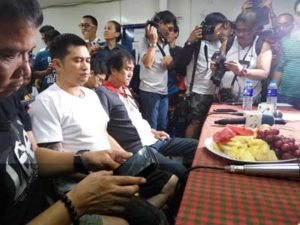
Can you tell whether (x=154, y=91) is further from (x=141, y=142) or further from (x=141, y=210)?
(x=141, y=210)

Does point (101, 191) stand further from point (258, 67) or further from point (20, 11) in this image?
point (258, 67)

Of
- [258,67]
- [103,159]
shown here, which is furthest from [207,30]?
[103,159]

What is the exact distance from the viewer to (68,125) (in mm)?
1303

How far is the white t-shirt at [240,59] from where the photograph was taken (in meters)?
2.26

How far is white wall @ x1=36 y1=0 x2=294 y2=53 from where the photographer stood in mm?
4477

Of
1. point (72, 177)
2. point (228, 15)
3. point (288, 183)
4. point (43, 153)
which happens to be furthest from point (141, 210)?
point (228, 15)

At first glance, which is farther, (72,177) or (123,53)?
(123,53)

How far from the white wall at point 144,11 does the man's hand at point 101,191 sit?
4234mm

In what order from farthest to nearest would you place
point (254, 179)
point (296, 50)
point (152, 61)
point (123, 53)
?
point (152, 61) < point (296, 50) < point (123, 53) < point (254, 179)

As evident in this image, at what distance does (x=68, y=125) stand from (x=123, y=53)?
2.96 feet

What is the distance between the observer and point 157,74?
2.93 meters

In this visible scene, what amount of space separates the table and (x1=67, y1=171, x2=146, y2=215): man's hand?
17cm

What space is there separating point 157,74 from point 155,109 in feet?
1.18

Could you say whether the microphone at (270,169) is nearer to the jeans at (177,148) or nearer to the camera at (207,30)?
the jeans at (177,148)
